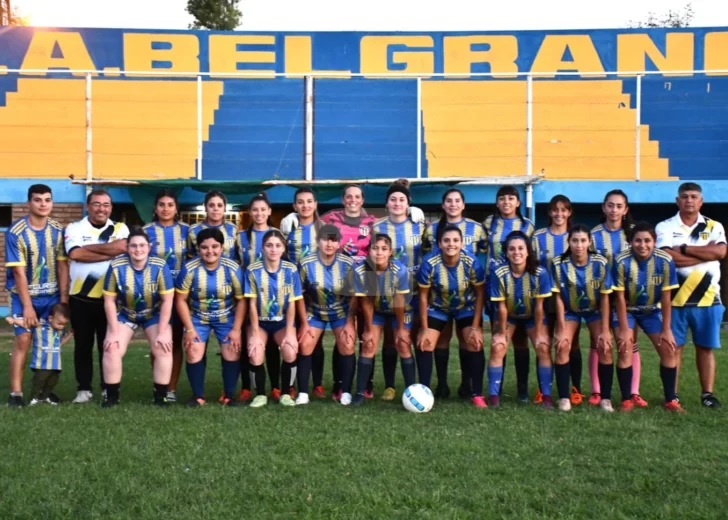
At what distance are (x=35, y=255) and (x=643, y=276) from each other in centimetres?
450

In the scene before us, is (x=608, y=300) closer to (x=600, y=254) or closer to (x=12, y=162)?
(x=600, y=254)

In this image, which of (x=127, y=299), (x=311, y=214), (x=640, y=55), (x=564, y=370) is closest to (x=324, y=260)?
(x=311, y=214)

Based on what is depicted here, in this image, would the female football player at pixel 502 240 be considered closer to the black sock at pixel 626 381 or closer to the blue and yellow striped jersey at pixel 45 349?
the black sock at pixel 626 381

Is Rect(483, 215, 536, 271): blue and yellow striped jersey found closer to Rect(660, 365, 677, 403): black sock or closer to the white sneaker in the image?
Rect(660, 365, 677, 403): black sock

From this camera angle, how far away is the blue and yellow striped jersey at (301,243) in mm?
6152

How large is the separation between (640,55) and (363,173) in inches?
217

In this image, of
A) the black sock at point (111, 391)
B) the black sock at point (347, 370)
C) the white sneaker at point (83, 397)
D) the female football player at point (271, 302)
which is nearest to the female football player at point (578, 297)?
the black sock at point (347, 370)

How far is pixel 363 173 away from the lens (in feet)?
41.7

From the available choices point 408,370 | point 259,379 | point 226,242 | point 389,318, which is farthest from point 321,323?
point 226,242

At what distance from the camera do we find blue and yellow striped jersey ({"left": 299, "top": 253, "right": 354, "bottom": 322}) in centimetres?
589

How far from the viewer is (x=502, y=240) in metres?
6.00

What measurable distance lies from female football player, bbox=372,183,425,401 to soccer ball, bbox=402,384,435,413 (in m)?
0.53

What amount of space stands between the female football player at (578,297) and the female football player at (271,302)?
6.40ft

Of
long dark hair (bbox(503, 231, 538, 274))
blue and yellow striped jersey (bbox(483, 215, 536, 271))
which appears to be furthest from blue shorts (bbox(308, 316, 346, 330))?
long dark hair (bbox(503, 231, 538, 274))
